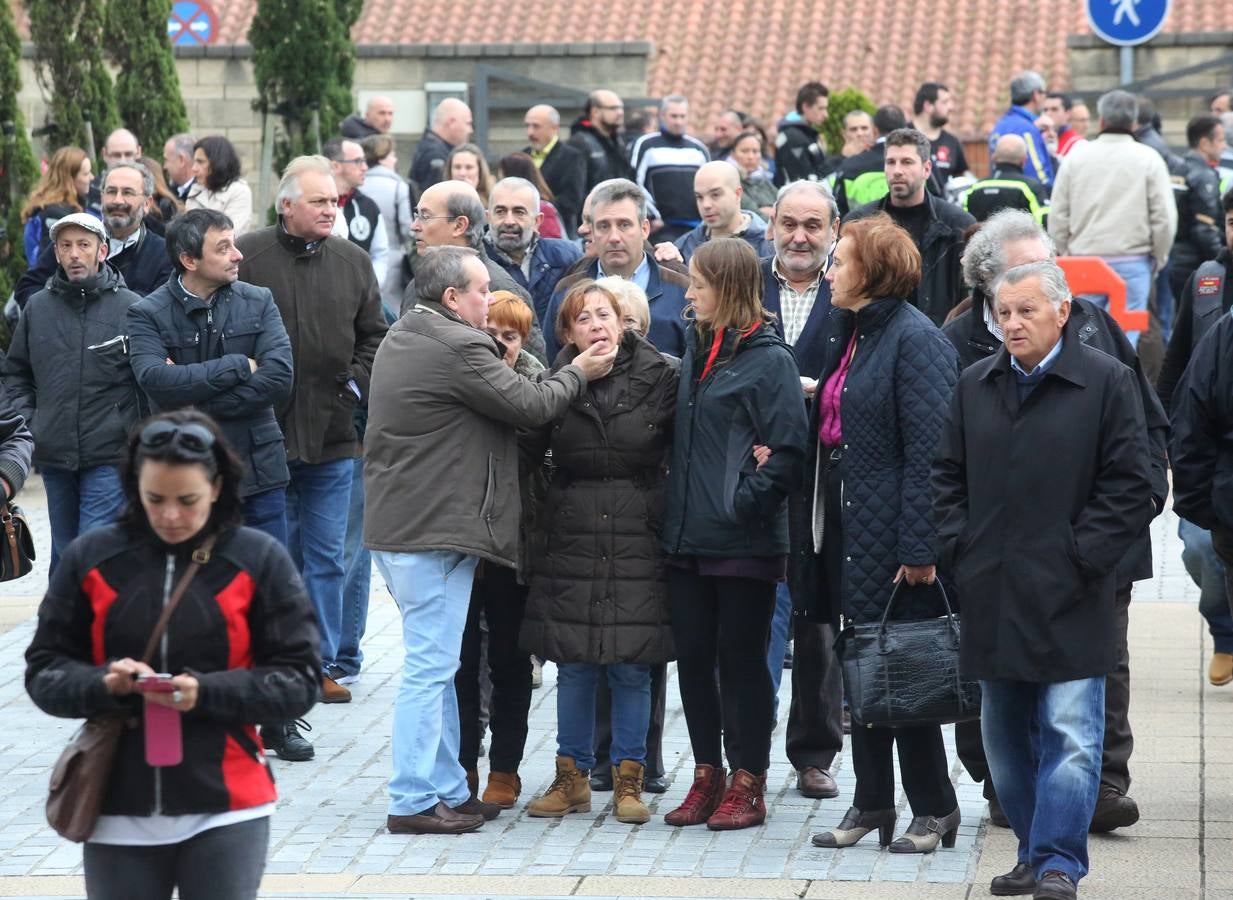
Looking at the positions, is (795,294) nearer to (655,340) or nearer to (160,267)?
(655,340)

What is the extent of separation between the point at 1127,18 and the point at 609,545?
55.9 feet

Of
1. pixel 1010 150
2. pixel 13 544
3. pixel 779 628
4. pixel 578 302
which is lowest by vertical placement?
pixel 779 628

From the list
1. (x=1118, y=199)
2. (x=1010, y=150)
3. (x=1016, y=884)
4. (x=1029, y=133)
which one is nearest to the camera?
(x=1016, y=884)

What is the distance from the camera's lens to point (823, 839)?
652 cm

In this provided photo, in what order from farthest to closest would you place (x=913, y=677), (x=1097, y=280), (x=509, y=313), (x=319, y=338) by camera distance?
(x=1097, y=280) < (x=319, y=338) < (x=509, y=313) < (x=913, y=677)

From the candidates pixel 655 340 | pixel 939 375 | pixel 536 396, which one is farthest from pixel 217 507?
pixel 655 340

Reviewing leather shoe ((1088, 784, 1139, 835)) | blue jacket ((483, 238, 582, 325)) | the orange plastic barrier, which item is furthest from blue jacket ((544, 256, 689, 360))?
the orange plastic barrier

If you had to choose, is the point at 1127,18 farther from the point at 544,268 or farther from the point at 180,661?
the point at 180,661

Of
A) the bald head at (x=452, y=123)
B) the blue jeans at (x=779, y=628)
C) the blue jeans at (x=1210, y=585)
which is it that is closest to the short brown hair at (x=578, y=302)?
the blue jeans at (x=779, y=628)

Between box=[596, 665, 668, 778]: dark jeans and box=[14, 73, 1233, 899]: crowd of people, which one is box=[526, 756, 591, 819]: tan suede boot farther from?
box=[596, 665, 668, 778]: dark jeans

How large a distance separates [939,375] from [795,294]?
1.63 meters

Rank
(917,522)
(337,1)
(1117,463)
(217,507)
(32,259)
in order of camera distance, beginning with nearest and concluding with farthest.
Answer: (217,507)
(1117,463)
(917,522)
(32,259)
(337,1)

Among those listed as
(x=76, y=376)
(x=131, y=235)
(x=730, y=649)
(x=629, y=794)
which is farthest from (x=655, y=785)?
(x=131, y=235)

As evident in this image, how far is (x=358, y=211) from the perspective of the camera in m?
11.4
